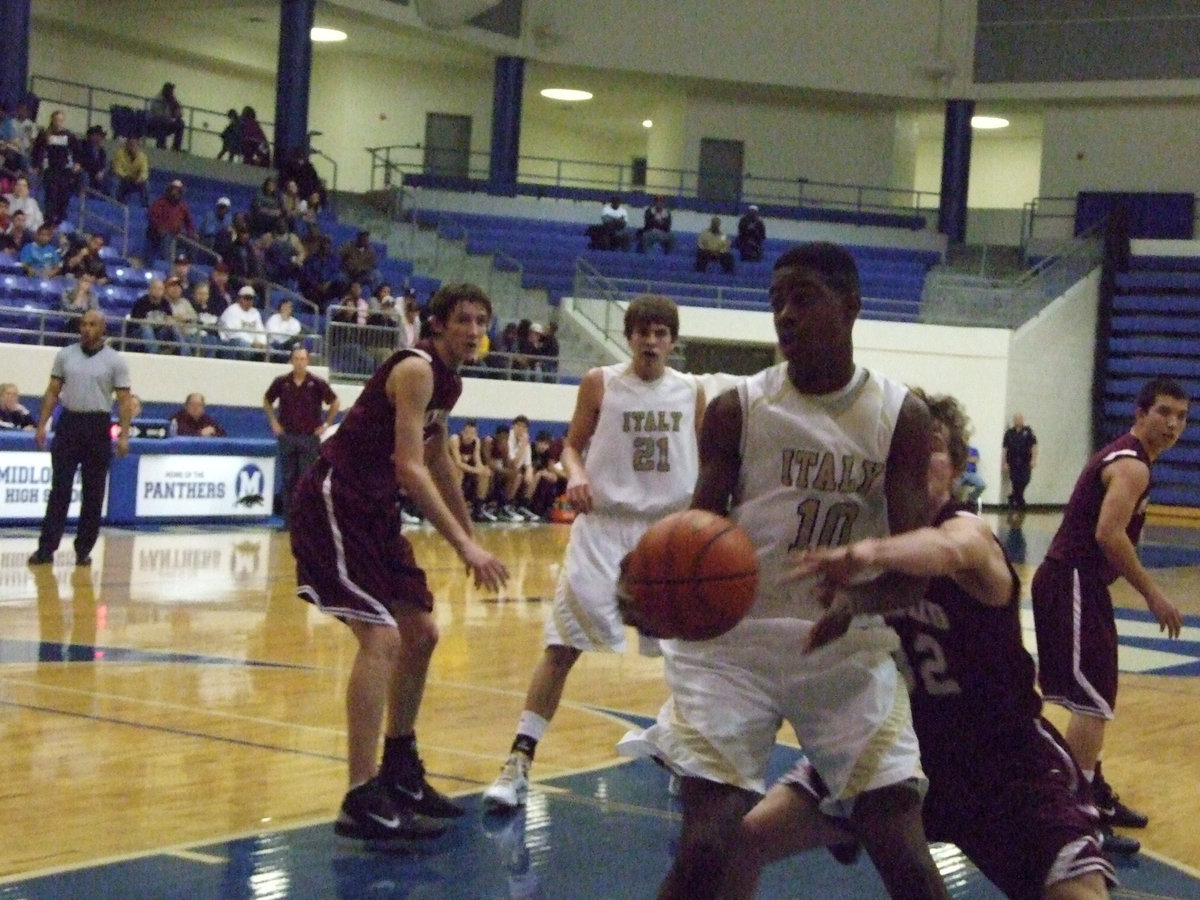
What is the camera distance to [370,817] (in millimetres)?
5387

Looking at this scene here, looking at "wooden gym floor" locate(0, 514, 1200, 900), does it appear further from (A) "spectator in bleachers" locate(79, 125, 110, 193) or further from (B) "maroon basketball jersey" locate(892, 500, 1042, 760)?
(A) "spectator in bleachers" locate(79, 125, 110, 193)

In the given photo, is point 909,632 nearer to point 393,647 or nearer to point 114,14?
point 393,647

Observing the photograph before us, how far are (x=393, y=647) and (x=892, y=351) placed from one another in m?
23.1

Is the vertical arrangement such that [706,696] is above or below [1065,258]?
below

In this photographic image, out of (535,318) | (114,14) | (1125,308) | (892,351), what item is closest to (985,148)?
(1125,308)

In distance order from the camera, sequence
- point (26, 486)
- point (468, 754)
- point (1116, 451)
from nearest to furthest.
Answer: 1. point (1116, 451)
2. point (468, 754)
3. point (26, 486)

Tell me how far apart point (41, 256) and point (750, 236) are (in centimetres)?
1363

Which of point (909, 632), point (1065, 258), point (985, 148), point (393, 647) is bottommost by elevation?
point (393, 647)

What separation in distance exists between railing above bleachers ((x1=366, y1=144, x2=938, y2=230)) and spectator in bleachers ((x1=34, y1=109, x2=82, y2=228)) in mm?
10129

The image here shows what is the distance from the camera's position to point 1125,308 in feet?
97.8

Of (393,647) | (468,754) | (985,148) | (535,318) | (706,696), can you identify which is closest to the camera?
(706,696)

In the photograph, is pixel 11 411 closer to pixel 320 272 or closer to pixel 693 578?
pixel 320 272

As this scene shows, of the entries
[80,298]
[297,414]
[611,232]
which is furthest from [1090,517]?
[611,232]

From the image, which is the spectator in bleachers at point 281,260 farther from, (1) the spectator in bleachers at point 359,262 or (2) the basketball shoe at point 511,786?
(2) the basketball shoe at point 511,786
